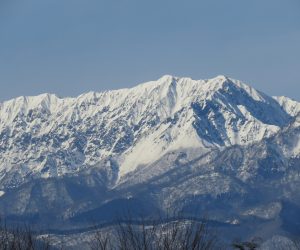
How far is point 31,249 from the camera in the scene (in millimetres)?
82250

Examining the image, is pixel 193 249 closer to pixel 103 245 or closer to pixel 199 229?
pixel 199 229

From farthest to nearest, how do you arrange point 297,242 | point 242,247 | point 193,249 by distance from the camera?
point 297,242, point 193,249, point 242,247

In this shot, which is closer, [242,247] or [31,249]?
[242,247]

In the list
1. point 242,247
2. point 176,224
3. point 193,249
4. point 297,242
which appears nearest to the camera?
point 242,247

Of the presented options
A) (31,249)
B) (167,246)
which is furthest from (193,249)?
(31,249)

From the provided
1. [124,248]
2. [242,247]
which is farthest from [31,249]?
[242,247]

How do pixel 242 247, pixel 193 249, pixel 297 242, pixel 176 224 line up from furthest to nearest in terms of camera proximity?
pixel 297 242 < pixel 176 224 < pixel 193 249 < pixel 242 247

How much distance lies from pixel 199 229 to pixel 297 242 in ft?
68.1

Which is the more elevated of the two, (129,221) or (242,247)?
(129,221)

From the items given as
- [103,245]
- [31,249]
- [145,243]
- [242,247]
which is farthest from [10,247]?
[242,247]

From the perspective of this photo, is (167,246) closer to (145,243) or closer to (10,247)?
A: (145,243)

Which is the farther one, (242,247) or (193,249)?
(193,249)

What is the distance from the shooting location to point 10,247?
8219 centimetres

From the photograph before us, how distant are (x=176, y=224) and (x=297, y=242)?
19440 millimetres
